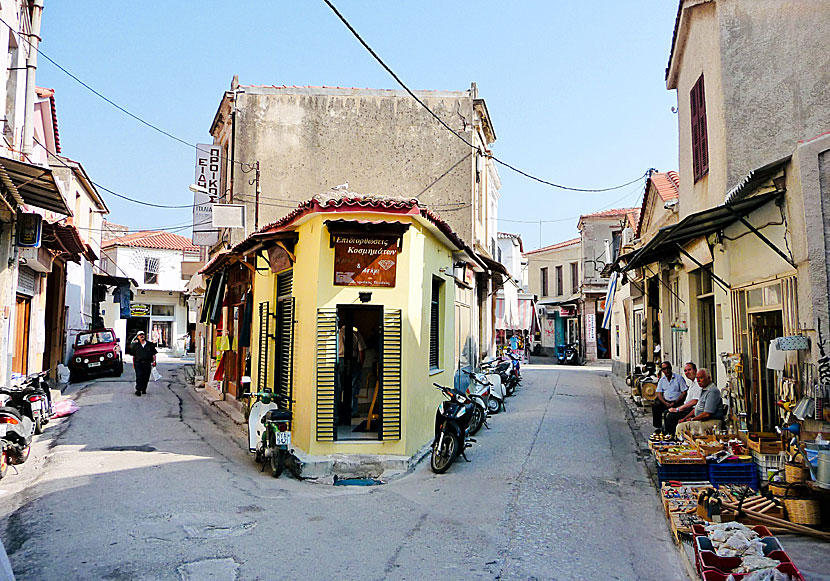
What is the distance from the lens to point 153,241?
4253cm

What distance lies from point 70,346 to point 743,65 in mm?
22709

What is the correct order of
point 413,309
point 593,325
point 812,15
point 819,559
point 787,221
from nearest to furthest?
1. point 819,559
2. point 787,221
3. point 812,15
4. point 413,309
5. point 593,325

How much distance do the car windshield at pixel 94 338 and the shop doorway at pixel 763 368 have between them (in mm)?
20848

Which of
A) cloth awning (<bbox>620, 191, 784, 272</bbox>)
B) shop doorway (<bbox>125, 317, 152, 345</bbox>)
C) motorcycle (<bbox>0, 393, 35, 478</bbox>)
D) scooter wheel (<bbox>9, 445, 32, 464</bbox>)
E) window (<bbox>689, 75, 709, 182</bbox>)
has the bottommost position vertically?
scooter wheel (<bbox>9, 445, 32, 464</bbox>)

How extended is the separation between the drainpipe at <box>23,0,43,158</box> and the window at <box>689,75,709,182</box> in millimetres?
12774

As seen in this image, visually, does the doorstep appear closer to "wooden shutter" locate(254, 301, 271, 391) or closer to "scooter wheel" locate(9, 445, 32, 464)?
"wooden shutter" locate(254, 301, 271, 391)

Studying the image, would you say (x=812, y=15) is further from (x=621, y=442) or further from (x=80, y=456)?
(x=80, y=456)

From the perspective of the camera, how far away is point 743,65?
27.6ft

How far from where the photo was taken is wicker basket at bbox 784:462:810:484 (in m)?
5.91

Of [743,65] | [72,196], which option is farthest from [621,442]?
[72,196]

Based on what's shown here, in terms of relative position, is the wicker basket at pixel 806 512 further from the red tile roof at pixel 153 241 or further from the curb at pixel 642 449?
the red tile roof at pixel 153 241

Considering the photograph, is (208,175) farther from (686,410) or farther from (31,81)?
(686,410)

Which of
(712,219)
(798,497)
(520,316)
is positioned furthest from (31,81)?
(520,316)

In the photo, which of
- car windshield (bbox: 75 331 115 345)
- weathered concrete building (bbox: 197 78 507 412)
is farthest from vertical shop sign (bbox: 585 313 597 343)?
car windshield (bbox: 75 331 115 345)
